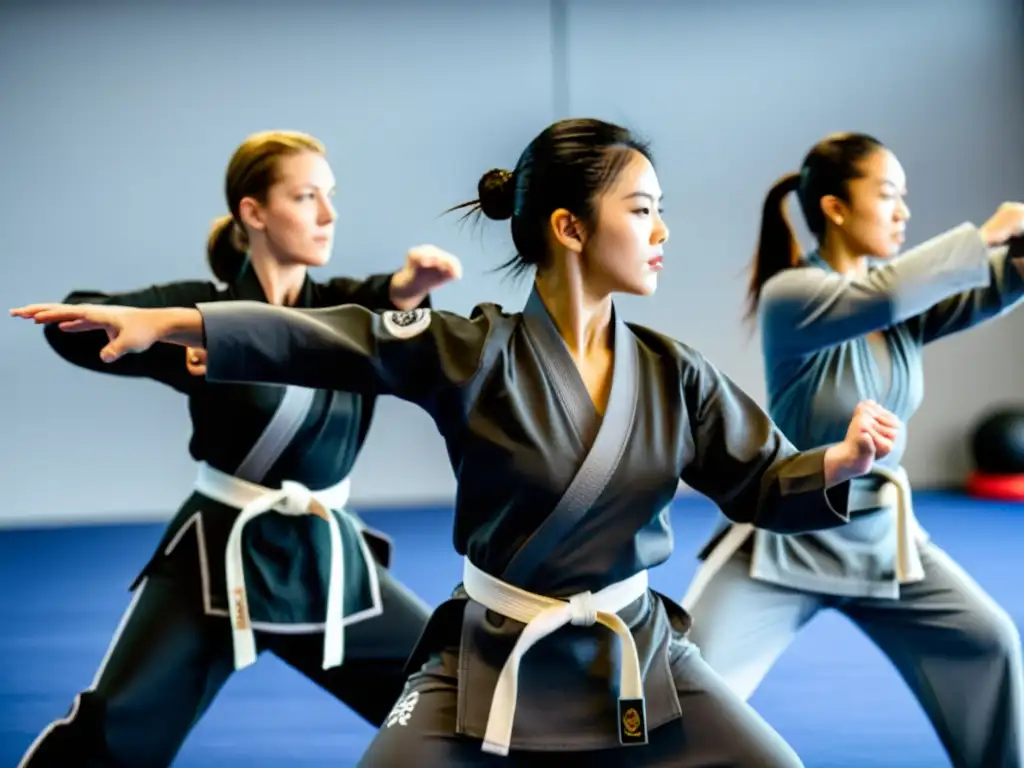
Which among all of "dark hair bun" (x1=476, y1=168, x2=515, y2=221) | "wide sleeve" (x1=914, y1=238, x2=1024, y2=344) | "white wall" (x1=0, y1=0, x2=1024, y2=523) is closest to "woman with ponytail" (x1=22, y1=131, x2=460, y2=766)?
"dark hair bun" (x1=476, y1=168, x2=515, y2=221)

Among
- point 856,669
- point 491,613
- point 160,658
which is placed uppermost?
point 491,613

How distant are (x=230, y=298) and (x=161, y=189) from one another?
4.00 metres

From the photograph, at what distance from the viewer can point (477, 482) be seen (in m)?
1.57

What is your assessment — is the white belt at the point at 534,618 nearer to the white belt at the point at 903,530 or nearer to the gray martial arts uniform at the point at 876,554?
the gray martial arts uniform at the point at 876,554

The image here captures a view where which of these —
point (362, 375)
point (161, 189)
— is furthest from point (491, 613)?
point (161, 189)

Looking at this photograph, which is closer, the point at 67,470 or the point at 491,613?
the point at 491,613

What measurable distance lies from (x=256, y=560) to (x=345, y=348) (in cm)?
80

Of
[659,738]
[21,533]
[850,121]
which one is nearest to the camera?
[659,738]

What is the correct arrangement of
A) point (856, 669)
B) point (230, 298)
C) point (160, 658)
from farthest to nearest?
point (856, 669) < point (230, 298) < point (160, 658)

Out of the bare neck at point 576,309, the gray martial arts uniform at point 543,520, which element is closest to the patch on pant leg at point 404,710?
the gray martial arts uniform at point 543,520

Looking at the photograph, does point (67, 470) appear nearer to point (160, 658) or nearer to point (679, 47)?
point (679, 47)

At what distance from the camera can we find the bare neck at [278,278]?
234cm

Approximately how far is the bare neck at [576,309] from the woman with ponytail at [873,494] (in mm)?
668

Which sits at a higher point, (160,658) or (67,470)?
(160,658)
